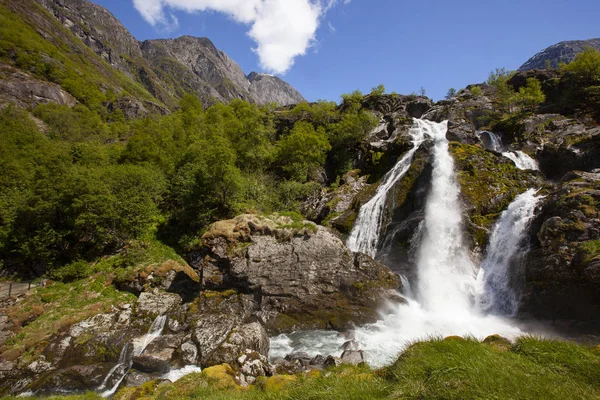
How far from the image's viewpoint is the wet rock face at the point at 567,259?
13.5m

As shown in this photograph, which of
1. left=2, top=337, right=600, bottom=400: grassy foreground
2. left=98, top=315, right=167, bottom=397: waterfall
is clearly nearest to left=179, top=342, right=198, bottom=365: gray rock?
left=98, top=315, right=167, bottom=397: waterfall

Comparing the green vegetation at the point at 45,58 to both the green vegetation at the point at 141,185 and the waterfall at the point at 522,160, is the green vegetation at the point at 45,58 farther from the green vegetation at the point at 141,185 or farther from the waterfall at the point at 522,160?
the waterfall at the point at 522,160

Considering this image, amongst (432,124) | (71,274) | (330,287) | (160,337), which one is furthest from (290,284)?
(432,124)

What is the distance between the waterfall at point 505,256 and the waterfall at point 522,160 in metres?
8.22

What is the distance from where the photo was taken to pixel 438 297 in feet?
60.2

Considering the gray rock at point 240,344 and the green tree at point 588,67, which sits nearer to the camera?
the gray rock at point 240,344

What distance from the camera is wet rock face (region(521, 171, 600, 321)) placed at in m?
13.5

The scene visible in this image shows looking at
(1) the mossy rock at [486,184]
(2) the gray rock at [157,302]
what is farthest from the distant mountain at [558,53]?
(2) the gray rock at [157,302]

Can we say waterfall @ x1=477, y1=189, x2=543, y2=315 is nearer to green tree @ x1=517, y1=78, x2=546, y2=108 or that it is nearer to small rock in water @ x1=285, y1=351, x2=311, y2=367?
small rock in water @ x1=285, y1=351, x2=311, y2=367

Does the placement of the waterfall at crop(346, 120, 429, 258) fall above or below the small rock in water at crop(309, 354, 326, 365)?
above

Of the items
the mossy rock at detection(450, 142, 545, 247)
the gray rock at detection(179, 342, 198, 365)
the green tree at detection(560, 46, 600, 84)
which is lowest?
the gray rock at detection(179, 342, 198, 365)

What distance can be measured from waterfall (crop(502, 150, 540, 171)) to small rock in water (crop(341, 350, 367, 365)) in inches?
988

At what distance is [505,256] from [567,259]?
147 inches

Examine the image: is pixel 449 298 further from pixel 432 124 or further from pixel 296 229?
pixel 432 124
